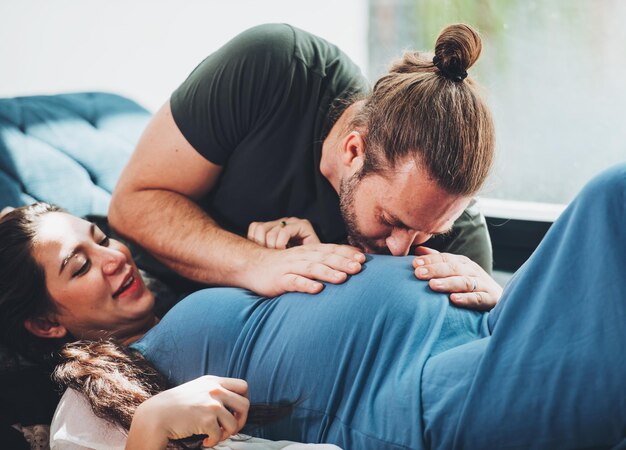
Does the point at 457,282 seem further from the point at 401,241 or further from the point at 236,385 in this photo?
the point at 236,385

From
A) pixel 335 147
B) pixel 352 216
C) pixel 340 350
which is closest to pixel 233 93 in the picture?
pixel 335 147

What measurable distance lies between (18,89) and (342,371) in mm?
1562

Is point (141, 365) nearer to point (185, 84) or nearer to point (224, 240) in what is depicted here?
point (224, 240)

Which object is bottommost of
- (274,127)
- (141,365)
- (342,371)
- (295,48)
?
(141,365)

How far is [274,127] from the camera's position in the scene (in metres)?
1.54

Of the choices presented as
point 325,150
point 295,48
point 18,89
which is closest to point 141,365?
point 325,150

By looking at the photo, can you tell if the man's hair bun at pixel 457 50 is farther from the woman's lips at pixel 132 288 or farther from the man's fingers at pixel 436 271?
the woman's lips at pixel 132 288

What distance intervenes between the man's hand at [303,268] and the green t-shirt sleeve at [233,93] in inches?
12.7

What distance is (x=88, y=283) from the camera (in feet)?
4.47

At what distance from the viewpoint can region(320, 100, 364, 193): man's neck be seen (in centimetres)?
149

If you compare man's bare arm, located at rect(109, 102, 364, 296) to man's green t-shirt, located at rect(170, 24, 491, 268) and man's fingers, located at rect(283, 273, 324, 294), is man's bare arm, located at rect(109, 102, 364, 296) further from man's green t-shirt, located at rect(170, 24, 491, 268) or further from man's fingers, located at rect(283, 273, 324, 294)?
man's fingers, located at rect(283, 273, 324, 294)

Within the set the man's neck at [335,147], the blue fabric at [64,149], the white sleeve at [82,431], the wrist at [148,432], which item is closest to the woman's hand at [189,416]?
the wrist at [148,432]

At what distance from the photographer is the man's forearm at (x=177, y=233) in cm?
151

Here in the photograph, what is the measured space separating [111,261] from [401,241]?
596 mm
